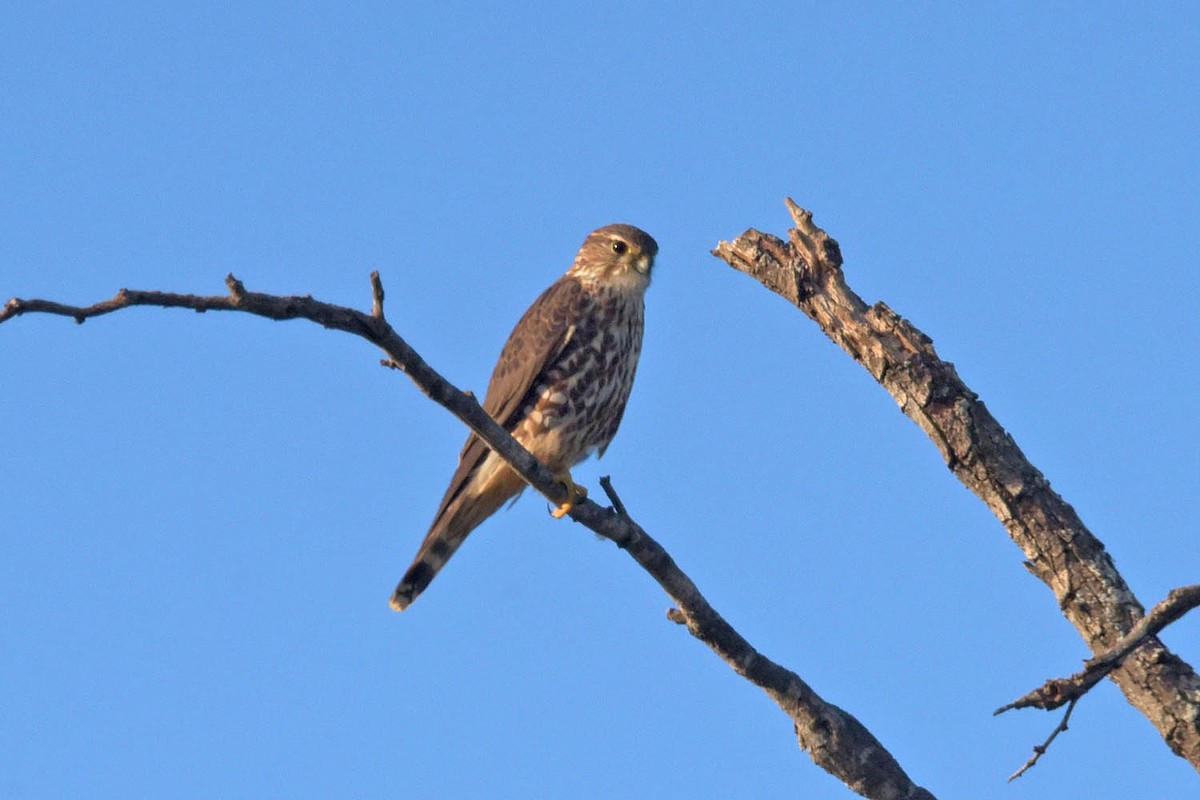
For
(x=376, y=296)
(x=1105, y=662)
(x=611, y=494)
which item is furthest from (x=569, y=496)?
(x=1105, y=662)

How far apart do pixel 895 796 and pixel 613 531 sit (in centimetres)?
116

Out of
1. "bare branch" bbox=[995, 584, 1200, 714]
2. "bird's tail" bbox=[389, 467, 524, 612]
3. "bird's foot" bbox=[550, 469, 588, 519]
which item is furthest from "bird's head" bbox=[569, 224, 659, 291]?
"bare branch" bbox=[995, 584, 1200, 714]

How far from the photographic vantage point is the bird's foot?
16.8ft

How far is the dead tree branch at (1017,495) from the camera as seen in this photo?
4.20m

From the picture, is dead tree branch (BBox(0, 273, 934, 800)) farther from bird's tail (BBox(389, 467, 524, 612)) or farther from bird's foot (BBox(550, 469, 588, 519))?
bird's tail (BBox(389, 467, 524, 612))

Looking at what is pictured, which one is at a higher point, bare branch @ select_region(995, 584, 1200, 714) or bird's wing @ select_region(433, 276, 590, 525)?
bird's wing @ select_region(433, 276, 590, 525)

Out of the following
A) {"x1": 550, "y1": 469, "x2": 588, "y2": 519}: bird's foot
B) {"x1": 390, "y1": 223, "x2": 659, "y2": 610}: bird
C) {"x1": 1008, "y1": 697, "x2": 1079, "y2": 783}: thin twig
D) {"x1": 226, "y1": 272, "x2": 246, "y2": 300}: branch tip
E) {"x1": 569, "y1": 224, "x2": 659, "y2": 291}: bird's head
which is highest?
{"x1": 569, "y1": 224, "x2": 659, "y2": 291}: bird's head

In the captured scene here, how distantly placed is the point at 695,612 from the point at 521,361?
1.83m

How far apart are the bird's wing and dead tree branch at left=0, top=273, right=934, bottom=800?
105 centimetres

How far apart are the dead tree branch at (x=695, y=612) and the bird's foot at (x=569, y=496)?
0.03 meters

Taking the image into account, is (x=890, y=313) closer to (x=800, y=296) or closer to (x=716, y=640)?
(x=800, y=296)

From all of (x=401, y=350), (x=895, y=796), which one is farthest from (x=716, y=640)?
(x=401, y=350)

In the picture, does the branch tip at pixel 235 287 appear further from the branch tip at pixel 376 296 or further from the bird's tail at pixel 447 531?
the bird's tail at pixel 447 531

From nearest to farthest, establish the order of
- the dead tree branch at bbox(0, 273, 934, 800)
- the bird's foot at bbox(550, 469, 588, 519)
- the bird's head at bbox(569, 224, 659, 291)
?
the dead tree branch at bbox(0, 273, 934, 800), the bird's foot at bbox(550, 469, 588, 519), the bird's head at bbox(569, 224, 659, 291)
